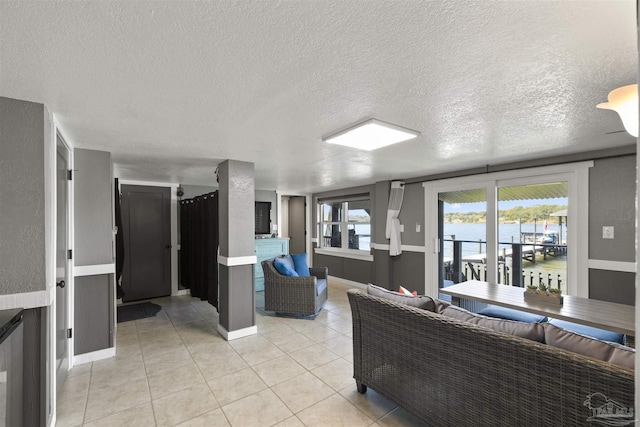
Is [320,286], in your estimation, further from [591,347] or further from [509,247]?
[591,347]

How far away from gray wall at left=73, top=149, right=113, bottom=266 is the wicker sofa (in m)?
2.67

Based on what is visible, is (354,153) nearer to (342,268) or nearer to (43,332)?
(43,332)

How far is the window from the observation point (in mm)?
6277

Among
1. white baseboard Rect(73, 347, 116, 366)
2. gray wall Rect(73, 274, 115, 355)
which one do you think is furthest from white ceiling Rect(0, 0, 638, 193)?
white baseboard Rect(73, 347, 116, 366)

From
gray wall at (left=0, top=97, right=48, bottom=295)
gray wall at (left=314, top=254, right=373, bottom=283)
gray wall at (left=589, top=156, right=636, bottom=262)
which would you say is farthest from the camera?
gray wall at (left=314, top=254, right=373, bottom=283)

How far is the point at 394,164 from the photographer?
3912 mm

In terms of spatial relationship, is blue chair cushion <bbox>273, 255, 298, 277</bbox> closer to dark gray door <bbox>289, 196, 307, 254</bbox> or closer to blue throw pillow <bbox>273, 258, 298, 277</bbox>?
blue throw pillow <bbox>273, 258, 298, 277</bbox>

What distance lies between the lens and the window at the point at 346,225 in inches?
247

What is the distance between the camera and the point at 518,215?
3875 millimetres

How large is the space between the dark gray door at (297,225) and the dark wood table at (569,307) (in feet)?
15.9

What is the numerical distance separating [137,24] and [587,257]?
4424 mm

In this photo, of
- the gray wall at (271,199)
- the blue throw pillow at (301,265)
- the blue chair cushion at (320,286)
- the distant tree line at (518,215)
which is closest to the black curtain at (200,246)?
the blue throw pillow at (301,265)

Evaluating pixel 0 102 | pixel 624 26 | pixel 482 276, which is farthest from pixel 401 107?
pixel 482 276

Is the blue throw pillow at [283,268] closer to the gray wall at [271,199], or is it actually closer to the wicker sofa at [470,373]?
the wicker sofa at [470,373]
